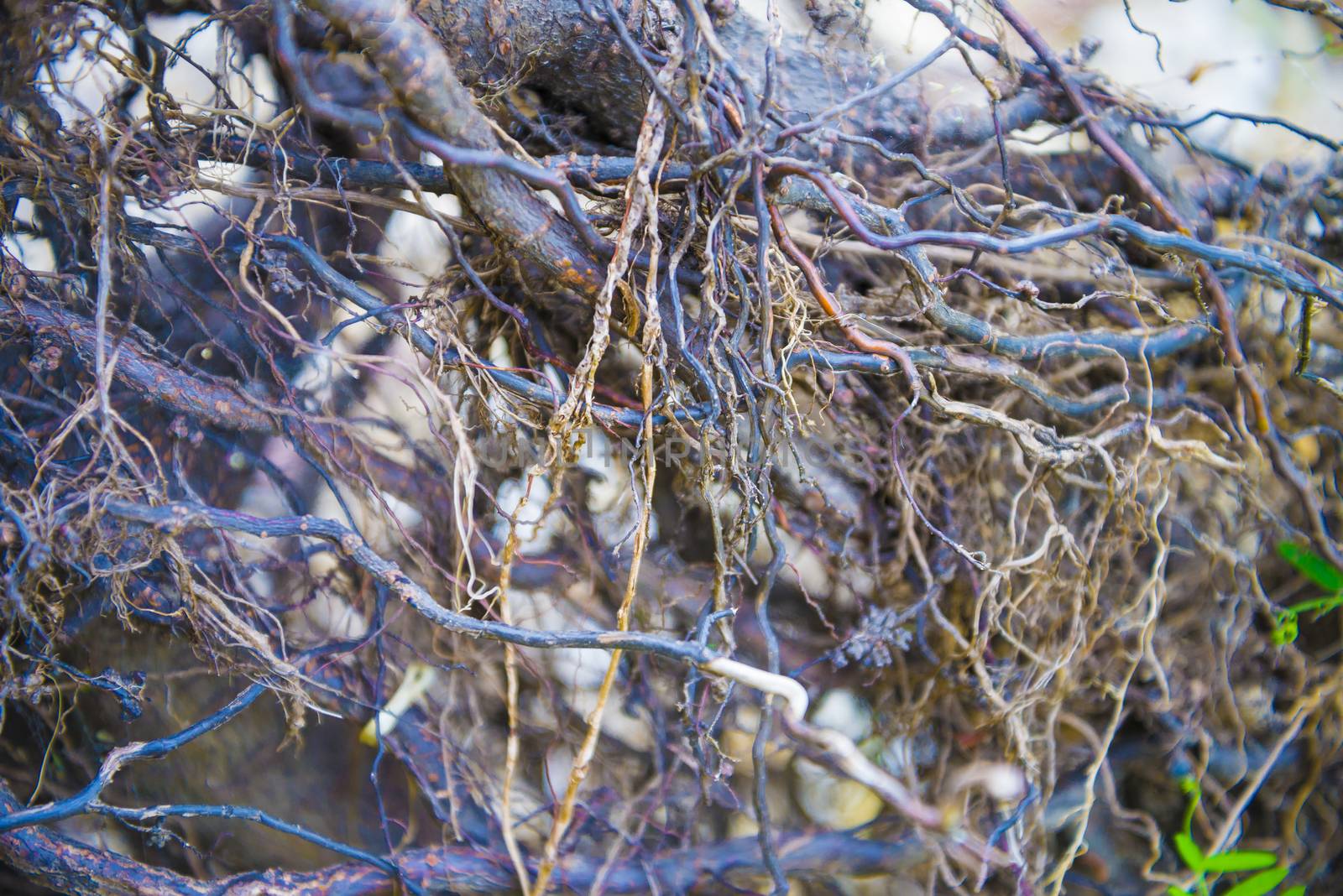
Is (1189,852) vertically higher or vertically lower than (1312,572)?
lower

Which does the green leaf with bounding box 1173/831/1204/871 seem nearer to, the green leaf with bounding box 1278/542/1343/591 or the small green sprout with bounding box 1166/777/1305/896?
the small green sprout with bounding box 1166/777/1305/896

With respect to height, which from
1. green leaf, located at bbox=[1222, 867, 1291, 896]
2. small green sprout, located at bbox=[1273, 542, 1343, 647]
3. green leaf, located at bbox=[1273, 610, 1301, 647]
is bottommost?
green leaf, located at bbox=[1222, 867, 1291, 896]

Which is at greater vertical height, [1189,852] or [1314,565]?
[1314,565]

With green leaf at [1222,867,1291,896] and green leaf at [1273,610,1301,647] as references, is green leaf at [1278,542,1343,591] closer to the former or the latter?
green leaf at [1273,610,1301,647]

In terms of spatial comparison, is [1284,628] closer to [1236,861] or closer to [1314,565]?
[1314,565]

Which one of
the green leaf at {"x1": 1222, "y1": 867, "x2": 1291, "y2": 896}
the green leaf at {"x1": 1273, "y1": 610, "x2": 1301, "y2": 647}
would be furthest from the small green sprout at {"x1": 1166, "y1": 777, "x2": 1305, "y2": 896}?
the green leaf at {"x1": 1273, "y1": 610, "x2": 1301, "y2": 647}

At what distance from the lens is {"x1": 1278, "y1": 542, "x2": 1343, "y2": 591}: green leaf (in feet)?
3.26

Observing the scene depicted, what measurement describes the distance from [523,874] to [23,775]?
2.08 feet

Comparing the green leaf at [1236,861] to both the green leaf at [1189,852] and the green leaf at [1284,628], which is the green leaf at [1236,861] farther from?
the green leaf at [1284,628]

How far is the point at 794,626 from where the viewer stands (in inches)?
40.2

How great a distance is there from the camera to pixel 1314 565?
1.00 meters

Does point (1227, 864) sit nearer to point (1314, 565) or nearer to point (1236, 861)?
point (1236, 861)

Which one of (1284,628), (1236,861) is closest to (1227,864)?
(1236,861)

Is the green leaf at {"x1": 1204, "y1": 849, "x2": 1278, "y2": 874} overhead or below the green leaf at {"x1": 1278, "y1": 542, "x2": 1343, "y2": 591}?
below
